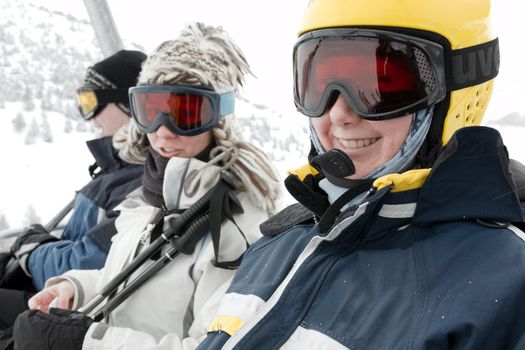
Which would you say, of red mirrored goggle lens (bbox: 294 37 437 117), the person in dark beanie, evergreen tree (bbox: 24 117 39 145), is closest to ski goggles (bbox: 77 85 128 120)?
the person in dark beanie

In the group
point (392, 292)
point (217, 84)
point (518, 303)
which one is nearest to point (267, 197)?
point (217, 84)

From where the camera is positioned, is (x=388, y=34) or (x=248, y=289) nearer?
(x=388, y=34)

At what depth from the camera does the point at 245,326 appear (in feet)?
2.92

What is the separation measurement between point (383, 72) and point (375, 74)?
0.7 inches

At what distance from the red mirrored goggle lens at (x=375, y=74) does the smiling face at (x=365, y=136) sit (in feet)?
0.09

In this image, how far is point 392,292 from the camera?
779mm

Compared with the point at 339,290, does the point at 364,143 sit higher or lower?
higher

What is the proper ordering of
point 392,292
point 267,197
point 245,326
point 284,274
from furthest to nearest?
point 267,197 < point 284,274 < point 245,326 < point 392,292

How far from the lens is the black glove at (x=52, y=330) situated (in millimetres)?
1386

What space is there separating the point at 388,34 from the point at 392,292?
49 cm

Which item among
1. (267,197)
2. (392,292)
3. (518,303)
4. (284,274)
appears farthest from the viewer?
(267,197)

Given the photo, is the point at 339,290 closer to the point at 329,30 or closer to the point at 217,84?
the point at 329,30

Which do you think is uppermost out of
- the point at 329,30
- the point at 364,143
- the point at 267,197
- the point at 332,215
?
the point at 329,30

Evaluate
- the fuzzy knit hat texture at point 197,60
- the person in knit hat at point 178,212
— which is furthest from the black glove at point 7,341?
the fuzzy knit hat texture at point 197,60
